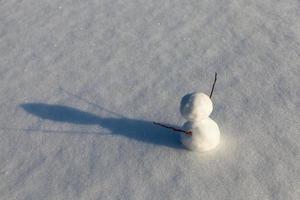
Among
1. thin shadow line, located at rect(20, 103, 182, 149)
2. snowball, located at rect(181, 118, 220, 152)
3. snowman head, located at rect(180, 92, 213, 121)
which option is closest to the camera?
snowman head, located at rect(180, 92, 213, 121)

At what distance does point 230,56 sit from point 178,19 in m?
0.73

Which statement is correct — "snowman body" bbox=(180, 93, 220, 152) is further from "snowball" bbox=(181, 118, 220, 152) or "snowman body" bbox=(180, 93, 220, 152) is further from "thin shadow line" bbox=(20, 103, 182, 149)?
"thin shadow line" bbox=(20, 103, 182, 149)

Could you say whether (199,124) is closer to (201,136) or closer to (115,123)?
(201,136)

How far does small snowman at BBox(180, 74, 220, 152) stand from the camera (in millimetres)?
2145

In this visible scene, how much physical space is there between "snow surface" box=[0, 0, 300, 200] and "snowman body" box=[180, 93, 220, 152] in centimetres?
10

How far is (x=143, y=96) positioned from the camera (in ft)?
9.48

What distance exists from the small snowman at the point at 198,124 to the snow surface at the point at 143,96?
0.33 ft

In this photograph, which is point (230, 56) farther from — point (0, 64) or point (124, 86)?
point (0, 64)

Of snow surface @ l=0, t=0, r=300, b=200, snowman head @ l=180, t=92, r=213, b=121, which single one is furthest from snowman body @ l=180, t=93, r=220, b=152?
snow surface @ l=0, t=0, r=300, b=200

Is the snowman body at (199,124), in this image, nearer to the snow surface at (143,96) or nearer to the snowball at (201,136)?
the snowball at (201,136)

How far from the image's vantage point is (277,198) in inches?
84.7

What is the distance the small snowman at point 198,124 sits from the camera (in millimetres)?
2145

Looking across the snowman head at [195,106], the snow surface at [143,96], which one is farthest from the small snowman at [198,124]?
the snow surface at [143,96]

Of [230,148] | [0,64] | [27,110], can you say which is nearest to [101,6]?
[0,64]
